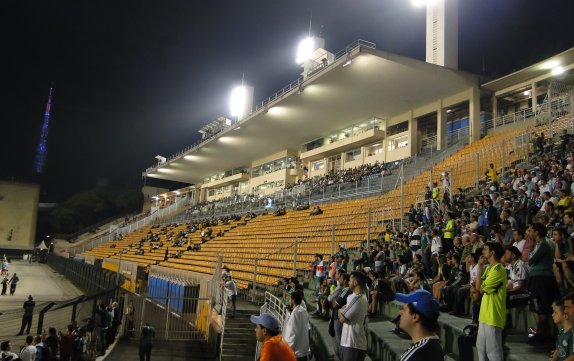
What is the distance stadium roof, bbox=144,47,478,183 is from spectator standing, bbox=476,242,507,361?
57.8 ft

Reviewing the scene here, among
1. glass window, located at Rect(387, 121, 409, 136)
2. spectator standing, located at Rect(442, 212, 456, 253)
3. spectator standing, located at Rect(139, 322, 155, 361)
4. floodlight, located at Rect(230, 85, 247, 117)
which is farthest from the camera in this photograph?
floodlight, located at Rect(230, 85, 247, 117)

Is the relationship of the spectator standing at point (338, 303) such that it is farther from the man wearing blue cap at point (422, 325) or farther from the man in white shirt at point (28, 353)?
the man in white shirt at point (28, 353)

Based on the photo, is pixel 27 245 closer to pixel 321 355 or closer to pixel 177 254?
pixel 177 254

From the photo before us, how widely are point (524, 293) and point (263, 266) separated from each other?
38.1ft

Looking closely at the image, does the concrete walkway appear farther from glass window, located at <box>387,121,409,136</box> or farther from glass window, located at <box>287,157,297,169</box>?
glass window, located at <box>387,121,409,136</box>

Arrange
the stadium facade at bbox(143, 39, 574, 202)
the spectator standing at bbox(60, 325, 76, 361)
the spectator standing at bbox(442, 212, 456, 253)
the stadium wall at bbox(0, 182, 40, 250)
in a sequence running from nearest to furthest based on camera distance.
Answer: the spectator standing at bbox(60, 325, 76, 361)
the spectator standing at bbox(442, 212, 456, 253)
the stadium facade at bbox(143, 39, 574, 202)
the stadium wall at bbox(0, 182, 40, 250)

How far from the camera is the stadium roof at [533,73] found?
2178 cm

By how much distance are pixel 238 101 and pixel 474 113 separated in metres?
27.0

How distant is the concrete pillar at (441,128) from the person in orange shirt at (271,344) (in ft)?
77.1

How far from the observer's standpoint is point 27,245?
170ft

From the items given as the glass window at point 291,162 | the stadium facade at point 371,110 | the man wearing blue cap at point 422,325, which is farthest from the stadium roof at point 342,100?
the man wearing blue cap at point 422,325

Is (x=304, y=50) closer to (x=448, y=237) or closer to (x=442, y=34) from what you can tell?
(x=442, y=34)

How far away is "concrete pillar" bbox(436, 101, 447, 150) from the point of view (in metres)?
25.3

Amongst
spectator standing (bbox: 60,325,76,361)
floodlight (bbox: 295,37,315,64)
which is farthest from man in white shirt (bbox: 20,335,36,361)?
floodlight (bbox: 295,37,315,64)
